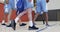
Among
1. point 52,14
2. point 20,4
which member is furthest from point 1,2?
point 20,4

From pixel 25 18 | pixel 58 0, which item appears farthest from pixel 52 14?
pixel 25 18

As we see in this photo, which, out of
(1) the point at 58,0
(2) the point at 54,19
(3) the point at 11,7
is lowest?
(2) the point at 54,19

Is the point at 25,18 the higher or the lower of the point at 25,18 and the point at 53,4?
the lower

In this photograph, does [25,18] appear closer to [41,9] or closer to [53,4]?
[53,4]

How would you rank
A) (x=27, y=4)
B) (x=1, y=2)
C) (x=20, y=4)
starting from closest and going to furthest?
(x=27, y=4), (x=20, y=4), (x=1, y=2)

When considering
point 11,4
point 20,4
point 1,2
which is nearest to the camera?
point 20,4

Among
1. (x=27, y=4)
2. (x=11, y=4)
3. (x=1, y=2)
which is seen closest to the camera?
(x=27, y=4)

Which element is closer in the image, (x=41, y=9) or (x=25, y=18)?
(x=41, y=9)

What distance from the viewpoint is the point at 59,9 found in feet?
19.3

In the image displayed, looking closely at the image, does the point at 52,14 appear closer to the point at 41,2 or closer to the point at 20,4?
the point at 41,2

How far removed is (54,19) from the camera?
5984mm

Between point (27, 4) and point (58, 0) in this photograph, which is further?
point (58, 0)

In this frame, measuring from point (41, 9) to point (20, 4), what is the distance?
2.11ft

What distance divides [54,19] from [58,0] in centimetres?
77
